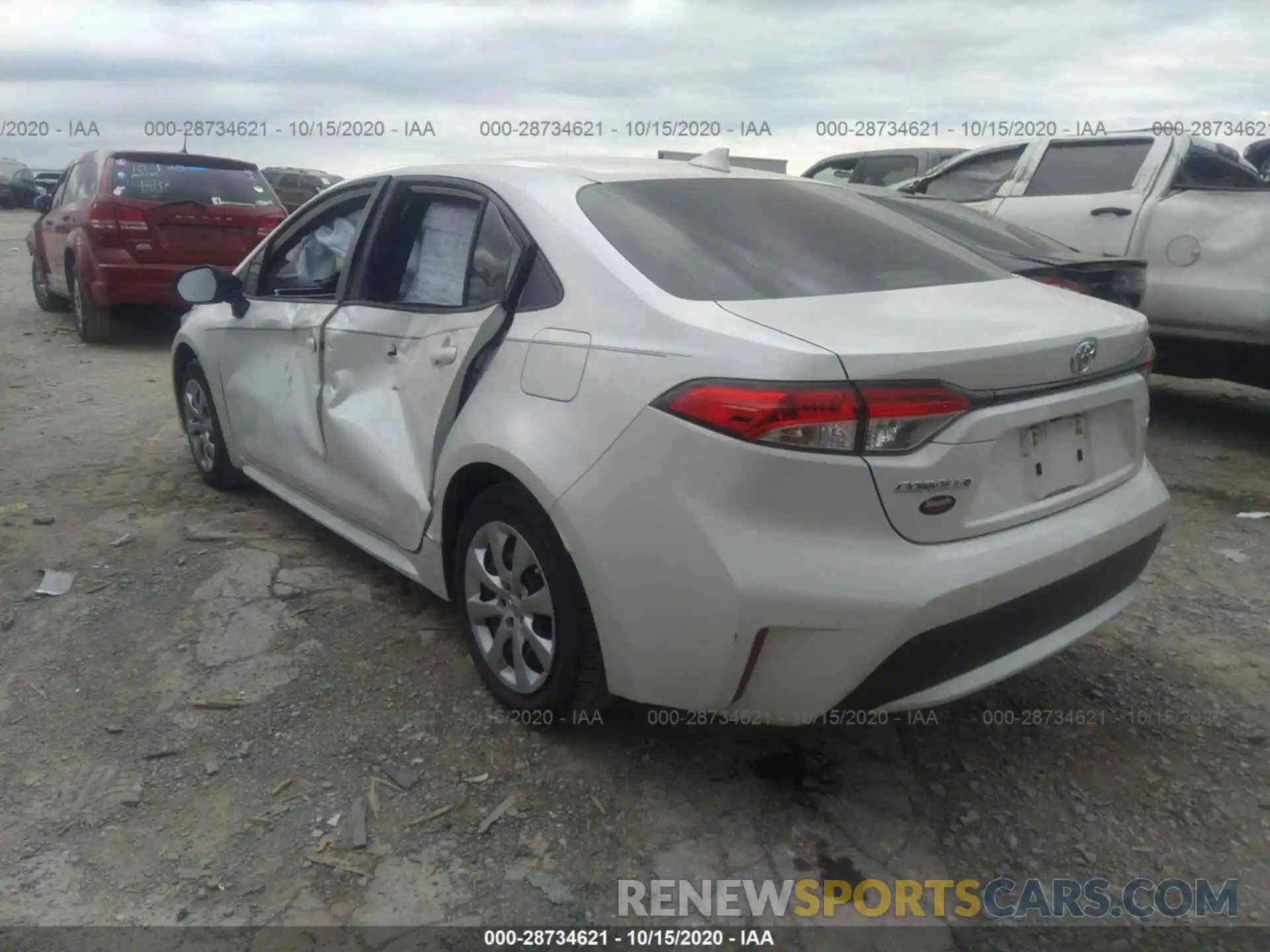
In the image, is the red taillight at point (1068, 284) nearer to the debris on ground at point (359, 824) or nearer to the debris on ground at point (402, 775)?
the debris on ground at point (402, 775)

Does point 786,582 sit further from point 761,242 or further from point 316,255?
point 316,255

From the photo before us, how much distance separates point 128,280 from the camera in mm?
8297

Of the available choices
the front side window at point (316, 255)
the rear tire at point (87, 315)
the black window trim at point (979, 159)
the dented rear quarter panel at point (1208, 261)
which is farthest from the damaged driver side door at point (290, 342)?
the rear tire at point (87, 315)

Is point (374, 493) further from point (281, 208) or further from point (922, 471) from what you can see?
point (281, 208)

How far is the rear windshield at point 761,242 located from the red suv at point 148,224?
644 centimetres

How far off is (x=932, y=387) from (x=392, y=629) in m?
2.11

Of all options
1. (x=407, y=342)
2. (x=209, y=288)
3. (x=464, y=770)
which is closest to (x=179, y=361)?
(x=209, y=288)

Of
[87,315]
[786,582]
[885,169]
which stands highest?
[885,169]

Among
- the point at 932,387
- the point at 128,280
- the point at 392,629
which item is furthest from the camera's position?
the point at 128,280

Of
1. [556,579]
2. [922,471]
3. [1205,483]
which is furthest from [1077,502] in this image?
[1205,483]

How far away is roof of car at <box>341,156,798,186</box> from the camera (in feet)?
9.71

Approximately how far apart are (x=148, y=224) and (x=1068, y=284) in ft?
23.0

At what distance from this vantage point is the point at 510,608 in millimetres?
2789

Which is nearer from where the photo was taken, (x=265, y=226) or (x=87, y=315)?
(x=87, y=315)
